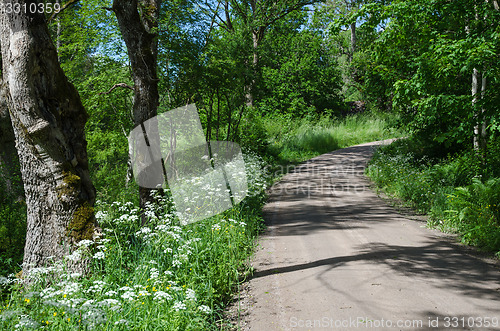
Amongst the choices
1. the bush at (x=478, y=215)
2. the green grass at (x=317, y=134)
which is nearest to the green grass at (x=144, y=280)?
the bush at (x=478, y=215)

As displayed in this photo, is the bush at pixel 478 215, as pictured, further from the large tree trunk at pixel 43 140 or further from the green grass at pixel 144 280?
the large tree trunk at pixel 43 140

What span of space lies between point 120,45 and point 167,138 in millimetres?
3637

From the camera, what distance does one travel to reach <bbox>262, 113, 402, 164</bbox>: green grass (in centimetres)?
2028

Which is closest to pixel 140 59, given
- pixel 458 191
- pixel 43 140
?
pixel 43 140

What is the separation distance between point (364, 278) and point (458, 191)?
A: 3476 mm

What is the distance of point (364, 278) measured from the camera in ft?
16.9

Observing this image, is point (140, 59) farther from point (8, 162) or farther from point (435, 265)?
point (435, 265)

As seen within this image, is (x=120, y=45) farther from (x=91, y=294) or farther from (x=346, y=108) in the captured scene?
(x=346, y=108)

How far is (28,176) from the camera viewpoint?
16.5ft

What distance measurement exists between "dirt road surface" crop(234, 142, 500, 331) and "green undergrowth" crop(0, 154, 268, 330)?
470 mm

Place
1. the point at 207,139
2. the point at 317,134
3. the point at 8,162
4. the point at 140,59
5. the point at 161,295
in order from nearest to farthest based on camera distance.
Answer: the point at 161,295, the point at 140,59, the point at 8,162, the point at 207,139, the point at 317,134

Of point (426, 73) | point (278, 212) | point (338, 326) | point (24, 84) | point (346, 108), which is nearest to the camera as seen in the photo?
point (338, 326)

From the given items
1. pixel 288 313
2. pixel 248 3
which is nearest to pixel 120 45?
pixel 288 313

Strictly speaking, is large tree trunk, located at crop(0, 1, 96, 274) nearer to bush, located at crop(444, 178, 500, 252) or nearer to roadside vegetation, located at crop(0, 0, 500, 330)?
roadside vegetation, located at crop(0, 0, 500, 330)
